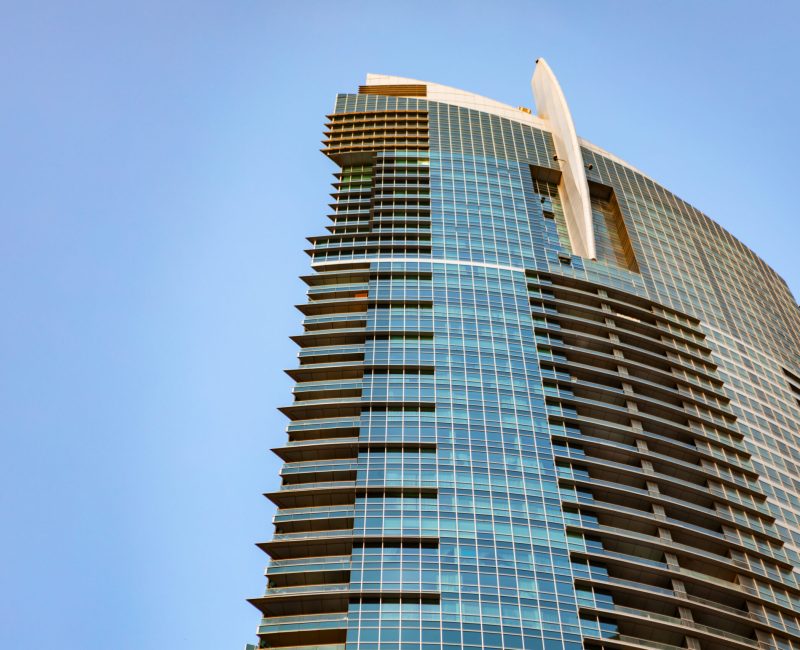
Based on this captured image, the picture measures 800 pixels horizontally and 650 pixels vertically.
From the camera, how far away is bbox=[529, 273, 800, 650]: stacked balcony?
71312mm

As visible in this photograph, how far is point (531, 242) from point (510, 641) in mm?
51630

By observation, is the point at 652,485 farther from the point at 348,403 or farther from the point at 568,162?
the point at 568,162

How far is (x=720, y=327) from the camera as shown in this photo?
107 m

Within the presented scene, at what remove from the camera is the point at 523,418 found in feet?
267

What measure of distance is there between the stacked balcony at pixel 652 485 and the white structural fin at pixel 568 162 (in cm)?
960

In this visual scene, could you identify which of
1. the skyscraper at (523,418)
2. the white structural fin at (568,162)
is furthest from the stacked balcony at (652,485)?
the white structural fin at (568,162)

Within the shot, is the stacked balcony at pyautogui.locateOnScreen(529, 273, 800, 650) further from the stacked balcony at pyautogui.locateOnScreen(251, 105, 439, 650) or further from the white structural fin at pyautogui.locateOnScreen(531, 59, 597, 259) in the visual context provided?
the stacked balcony at pyautogui.locateOnScreen(251, 105, 439, 650)

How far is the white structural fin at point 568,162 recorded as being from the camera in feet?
352

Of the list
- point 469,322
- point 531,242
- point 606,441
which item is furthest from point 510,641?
point 531,242

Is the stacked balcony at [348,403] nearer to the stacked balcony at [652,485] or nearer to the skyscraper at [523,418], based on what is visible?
the skyscraper at [523,418]

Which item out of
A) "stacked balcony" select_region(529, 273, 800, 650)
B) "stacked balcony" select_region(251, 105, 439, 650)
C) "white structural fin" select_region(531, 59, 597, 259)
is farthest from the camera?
"white structural fin" select_region(531, 59, 597, 259)

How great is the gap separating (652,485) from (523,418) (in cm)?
1308

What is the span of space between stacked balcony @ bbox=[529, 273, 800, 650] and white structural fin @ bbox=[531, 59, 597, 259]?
31.5ft

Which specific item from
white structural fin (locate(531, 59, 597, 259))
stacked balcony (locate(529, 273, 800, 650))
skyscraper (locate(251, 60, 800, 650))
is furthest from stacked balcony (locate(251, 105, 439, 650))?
white structural fin (locate(531, 59, 597, 259))
